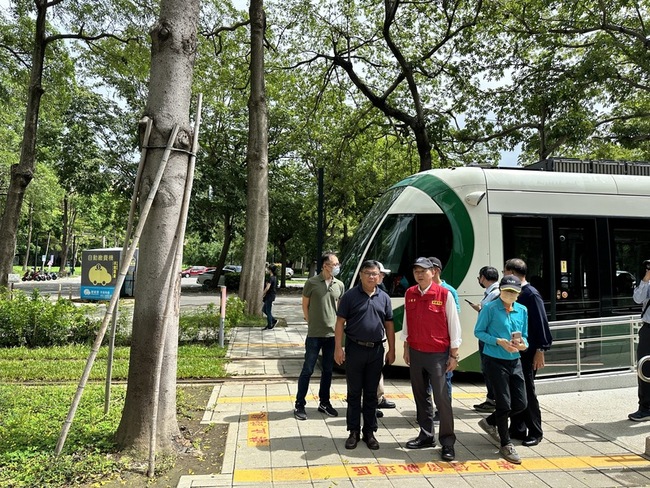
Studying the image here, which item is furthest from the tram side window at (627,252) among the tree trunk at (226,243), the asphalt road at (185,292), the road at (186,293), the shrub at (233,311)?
the tree trunk at (226,243)

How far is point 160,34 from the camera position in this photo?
454cm

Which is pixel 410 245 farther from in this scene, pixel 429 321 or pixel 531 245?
pixel 429 321

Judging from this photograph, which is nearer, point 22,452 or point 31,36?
point 22,452

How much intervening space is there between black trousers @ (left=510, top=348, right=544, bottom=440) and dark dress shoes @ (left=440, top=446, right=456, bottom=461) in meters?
Answer: 0.97

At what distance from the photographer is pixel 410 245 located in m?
7.27

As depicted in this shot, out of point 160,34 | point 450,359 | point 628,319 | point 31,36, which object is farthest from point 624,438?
point 31,36

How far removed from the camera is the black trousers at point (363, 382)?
4703mm

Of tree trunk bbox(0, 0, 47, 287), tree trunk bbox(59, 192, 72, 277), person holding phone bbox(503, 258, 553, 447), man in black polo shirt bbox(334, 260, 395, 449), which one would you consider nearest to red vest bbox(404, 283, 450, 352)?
man in black polo shirt bbox(334, 260, 395, 449)

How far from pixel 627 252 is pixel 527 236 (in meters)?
1.90

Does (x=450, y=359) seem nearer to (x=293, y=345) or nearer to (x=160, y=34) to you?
(x=160, y=34)

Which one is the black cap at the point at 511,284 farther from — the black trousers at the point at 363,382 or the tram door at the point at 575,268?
the tram door at the point at 575,268

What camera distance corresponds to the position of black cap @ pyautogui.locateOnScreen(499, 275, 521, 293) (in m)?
4.48

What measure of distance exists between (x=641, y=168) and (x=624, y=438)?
5751 millimetres

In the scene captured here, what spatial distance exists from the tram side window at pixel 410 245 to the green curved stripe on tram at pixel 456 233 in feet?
0.31
